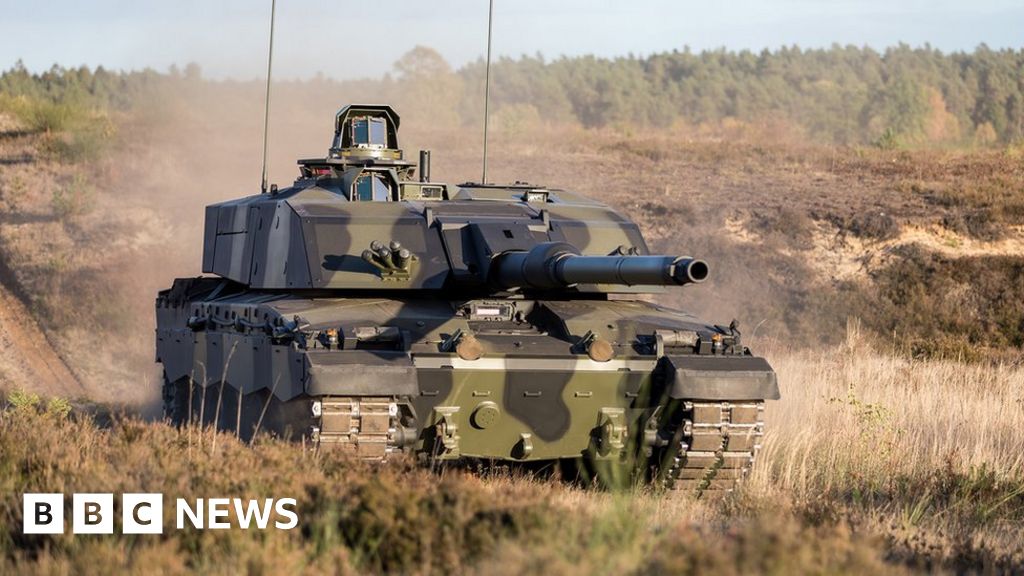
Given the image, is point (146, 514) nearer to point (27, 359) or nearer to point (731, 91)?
point (27, 359)

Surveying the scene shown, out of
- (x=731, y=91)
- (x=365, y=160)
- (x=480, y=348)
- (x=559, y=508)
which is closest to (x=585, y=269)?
(x=480, y=348)

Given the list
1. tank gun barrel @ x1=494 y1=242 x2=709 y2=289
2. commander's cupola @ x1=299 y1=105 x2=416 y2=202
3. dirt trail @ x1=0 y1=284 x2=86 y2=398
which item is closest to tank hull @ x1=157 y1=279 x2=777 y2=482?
tank gun barrel @ x1=494 y1=242 x2=709 y2=289

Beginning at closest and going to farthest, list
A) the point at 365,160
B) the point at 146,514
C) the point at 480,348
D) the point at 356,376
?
the point at 146,514, the point at 356,376, the point at 480,348, the point at 365,160

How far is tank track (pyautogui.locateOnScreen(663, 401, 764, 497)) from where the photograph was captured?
12.0 metres

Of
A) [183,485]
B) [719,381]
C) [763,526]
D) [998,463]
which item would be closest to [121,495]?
[183,485]

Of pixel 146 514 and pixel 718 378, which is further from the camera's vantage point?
pixel 718 378

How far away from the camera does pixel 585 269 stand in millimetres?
10898

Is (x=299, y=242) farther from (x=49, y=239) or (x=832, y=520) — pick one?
(x=49, y=239)

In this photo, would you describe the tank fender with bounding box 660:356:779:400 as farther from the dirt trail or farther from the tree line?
the tree line

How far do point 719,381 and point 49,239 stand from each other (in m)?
22.6

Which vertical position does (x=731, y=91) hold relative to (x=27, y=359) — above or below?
above

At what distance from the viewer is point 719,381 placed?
38.9ft

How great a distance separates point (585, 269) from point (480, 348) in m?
1.16

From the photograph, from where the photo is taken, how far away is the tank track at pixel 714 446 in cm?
1201
